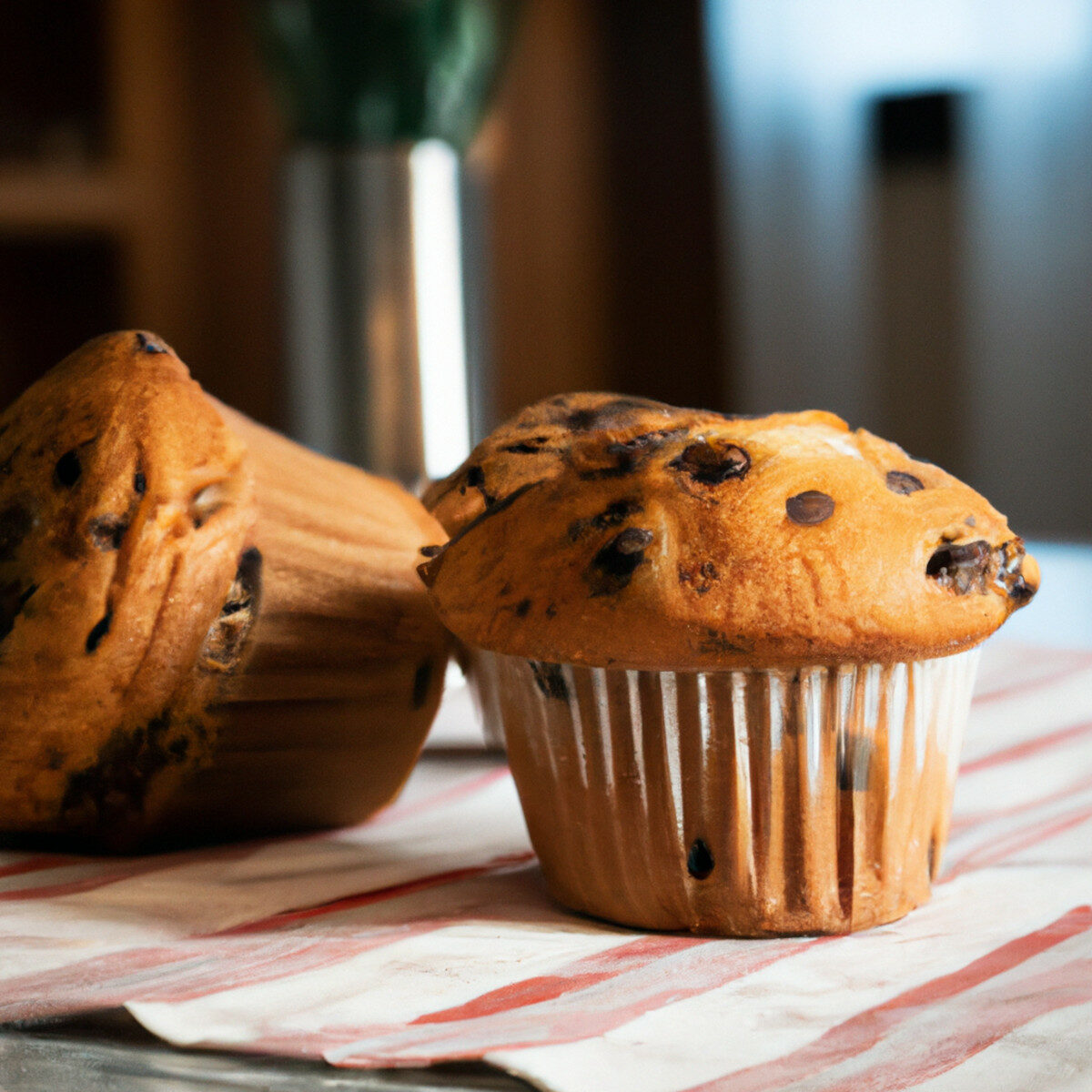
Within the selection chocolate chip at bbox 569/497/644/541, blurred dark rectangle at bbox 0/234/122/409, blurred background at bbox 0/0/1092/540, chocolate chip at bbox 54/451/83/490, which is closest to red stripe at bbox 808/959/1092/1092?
chocolate chip at bbox 569/497/644/541

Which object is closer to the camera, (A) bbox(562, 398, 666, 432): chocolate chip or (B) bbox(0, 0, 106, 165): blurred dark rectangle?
(A) bbox(562, 398, 666, 432): chocolate chip

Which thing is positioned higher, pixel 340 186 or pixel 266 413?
pixel 340 186

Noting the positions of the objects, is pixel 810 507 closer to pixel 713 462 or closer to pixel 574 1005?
pixel 713 462

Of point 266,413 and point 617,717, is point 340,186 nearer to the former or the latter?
point 617,717

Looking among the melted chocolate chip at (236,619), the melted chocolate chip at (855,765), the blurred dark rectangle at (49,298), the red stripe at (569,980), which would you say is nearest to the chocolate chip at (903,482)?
the melted chocolate chip at (855,765)

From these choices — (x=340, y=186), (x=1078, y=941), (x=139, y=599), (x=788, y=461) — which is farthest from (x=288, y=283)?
(x=1078, y=941)

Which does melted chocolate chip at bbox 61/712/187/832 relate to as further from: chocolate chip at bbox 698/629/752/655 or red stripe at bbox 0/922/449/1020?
chocolate chip at bbox 698/629/752/655

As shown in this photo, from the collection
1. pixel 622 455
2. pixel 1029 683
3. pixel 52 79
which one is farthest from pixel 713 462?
pixel 52 79

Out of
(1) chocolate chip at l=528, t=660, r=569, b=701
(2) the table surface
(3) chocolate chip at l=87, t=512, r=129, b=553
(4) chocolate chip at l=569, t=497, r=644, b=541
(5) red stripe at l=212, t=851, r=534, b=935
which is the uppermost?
(4) chocolate chip at l=569, t=497, r=644, b=541
